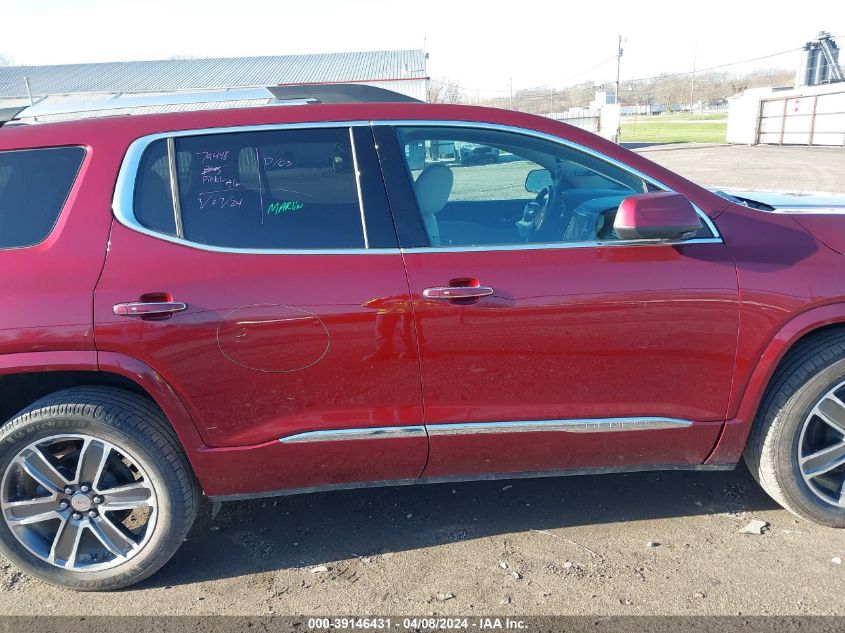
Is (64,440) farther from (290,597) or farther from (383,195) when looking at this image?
(383,195)

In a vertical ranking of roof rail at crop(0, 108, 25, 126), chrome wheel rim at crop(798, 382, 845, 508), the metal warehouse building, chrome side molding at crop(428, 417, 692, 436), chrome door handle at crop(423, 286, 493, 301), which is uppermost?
the metal warehouse building

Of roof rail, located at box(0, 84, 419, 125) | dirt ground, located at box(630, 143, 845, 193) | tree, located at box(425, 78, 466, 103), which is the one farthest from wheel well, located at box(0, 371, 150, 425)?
tree, located at box(425, 78, 466, 103)

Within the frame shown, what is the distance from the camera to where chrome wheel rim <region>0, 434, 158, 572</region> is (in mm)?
2564

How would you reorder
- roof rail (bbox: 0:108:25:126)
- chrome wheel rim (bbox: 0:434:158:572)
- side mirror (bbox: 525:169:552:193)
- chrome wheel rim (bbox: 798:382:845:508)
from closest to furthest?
chrome wheel rim (bbox: 0:434:158:572)
chrome wheel rim (bbox: 798:382:845:508)
roof rail (bbox: 0:108:25:126)
side mirror (bbox: 525:169:552:193)

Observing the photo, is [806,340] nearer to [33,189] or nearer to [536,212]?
[536,212]

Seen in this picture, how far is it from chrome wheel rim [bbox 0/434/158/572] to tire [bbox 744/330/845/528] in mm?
2599

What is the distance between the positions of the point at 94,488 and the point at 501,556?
174cm

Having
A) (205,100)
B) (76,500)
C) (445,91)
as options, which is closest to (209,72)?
(445,91)

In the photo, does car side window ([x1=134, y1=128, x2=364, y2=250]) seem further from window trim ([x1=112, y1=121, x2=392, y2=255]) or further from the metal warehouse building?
the metal warehouse building

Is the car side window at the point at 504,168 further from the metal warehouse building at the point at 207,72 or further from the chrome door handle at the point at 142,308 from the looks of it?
the metal warehouse building at the point at 207,72

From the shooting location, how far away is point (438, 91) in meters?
47.0

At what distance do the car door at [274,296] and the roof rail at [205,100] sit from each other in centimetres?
34

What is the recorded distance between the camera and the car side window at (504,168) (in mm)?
2617

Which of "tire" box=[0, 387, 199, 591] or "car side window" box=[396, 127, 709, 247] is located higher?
"car side window" box=[396, 127, 709, 247]
